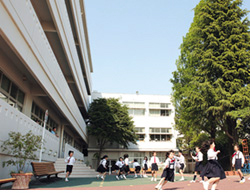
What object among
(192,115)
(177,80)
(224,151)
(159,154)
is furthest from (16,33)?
(159,154)

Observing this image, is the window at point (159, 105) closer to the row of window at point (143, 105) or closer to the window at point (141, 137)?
the row of window at point (143, 105)

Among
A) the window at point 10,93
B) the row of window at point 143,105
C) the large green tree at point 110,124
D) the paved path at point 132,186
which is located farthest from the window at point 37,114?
the row of window at point 143,105

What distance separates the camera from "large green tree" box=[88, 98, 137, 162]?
Result: 35.6 m

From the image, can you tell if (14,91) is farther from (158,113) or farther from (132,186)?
(158,113)

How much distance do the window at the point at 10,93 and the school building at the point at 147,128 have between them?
28894mm

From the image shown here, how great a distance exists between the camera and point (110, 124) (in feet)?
118

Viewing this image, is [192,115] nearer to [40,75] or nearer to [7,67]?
[40,75]

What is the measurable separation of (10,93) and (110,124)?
84.0 ft

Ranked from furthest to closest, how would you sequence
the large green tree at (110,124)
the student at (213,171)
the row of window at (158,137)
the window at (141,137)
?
1. the row of window at (158,137)
2. the window at (141,137)
3. the large green tree at (110,124)
4. the student at (213,171)

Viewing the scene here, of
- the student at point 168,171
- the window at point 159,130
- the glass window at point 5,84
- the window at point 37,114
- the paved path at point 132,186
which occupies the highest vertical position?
the window at point 159,130

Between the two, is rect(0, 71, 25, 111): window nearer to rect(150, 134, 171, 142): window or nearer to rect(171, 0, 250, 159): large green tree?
rect(171, 0, 250, 159): large green tree

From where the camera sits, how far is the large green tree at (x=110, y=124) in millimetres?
35594

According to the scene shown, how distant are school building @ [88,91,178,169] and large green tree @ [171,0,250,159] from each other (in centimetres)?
1824

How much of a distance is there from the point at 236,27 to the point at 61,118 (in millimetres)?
19354
